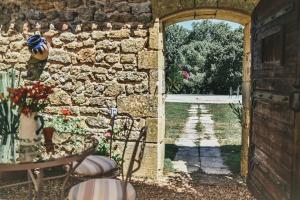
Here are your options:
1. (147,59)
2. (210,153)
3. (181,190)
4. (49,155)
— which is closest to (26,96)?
(49,155)

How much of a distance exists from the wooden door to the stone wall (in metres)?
1.24

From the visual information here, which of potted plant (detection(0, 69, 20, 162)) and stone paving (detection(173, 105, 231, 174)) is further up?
potted plant (detection(0, 69, 20, 162))

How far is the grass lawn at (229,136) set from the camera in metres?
5.61

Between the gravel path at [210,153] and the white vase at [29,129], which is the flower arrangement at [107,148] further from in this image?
the white vase at [29,129]

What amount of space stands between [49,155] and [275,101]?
1.95 meters

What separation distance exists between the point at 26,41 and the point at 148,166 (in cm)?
233

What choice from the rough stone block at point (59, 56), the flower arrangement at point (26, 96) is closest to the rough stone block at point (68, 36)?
the rough stone block at point (59, 56)

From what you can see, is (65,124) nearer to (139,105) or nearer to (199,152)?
(139,105)

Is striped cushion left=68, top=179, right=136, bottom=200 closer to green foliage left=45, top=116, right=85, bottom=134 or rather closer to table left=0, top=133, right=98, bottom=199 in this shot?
table left=0, top=133, right=98, bottom=199

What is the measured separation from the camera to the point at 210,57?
1986cm

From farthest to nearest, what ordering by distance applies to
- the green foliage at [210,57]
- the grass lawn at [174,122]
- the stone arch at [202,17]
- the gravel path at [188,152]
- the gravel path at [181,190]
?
the green foliage at [210,57], the grass lawn at [174,122], the gravel path at [188,152], the stone arch at [202,17], the gravel path at [181,190]

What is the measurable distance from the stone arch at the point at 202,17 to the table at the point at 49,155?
1611mm

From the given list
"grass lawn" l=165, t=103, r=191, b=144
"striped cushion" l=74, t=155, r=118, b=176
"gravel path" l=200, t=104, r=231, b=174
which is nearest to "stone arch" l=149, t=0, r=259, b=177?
"gravel path" l=200, t=104, r=231, b=174

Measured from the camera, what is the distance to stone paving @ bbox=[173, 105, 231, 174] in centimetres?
527
